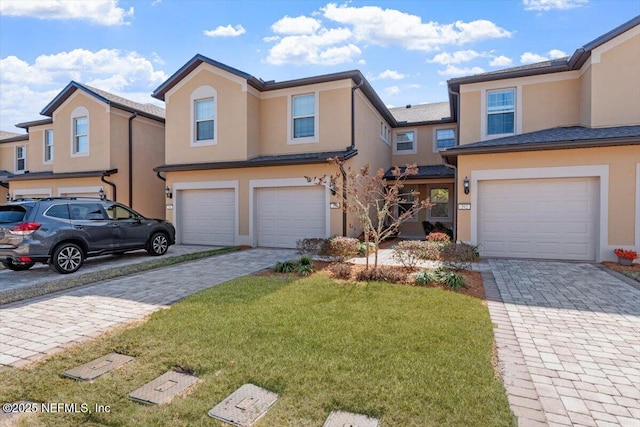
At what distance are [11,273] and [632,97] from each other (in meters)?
17.1

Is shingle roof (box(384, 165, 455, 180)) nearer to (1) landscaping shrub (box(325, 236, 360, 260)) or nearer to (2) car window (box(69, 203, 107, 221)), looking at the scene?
(1) landscaping shrub (box(325, 236, 360, 260))

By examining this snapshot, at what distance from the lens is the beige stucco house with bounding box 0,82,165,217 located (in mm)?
15367

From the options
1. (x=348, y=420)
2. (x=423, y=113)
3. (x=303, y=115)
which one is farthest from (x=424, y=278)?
(x=423, y=113)

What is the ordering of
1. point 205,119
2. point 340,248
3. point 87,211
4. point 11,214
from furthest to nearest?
point 205,119 → point 340,248 → point 87,211 → point 11,214

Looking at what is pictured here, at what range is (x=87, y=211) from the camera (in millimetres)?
9195

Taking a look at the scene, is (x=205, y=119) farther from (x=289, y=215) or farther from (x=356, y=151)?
(x=356, y=151)

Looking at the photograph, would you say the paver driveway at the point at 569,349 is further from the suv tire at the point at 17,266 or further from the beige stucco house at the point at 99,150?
the beige stucco house at the point at 99,150

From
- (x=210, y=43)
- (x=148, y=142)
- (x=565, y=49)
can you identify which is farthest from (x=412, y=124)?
(x=148, y=142)

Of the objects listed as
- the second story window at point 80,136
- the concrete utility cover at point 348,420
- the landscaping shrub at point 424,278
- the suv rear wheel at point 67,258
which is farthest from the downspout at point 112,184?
the concrete utility cover at point 348,420

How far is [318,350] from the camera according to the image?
376 cm

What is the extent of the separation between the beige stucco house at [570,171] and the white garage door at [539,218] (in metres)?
0.02

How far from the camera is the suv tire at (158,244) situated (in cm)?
1084

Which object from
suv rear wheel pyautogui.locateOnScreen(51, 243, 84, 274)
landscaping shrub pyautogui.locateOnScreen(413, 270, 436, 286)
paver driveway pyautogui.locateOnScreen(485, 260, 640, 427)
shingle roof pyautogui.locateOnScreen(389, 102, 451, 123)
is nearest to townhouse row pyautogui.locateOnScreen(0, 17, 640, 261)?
shingle roof pyautogui.locateOnScreen(389, 102, 451, 123)

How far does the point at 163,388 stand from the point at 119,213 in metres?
8.53
